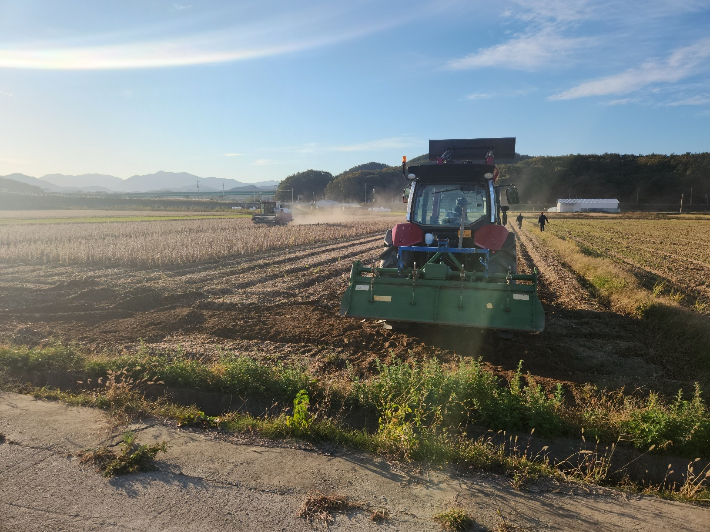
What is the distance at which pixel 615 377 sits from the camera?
6.04m

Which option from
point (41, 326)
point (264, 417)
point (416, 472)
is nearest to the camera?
point (416, 472)

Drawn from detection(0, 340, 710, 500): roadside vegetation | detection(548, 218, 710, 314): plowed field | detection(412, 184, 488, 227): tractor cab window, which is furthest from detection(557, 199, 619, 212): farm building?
detection(0, 340, 710, 500): roadside vegetation

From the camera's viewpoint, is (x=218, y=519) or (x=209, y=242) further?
(x=209, y=242)

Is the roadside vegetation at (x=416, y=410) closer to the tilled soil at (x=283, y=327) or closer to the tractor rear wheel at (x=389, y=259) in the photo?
the tilled soil at (x=283, y=327)

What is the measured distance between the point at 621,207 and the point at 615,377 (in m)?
91.3

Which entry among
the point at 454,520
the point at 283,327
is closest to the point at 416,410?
the point at 454,520

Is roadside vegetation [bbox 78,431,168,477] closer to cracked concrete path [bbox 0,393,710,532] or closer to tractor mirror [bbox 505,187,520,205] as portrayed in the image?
cracked concrete path [bbox 0,393,710,532]

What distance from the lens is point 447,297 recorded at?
6.84 metres

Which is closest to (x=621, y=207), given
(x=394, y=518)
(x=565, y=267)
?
(x=565, y=267)

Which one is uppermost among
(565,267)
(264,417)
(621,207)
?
(621,207)

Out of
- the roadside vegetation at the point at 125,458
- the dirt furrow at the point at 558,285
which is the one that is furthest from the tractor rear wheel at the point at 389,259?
the roadside vegetation at the point at 125,458

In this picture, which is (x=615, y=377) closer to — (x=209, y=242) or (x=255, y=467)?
(x=255, y=467)

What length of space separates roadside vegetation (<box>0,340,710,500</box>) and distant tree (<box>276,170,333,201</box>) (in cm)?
12674

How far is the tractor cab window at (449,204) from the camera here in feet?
27.2
